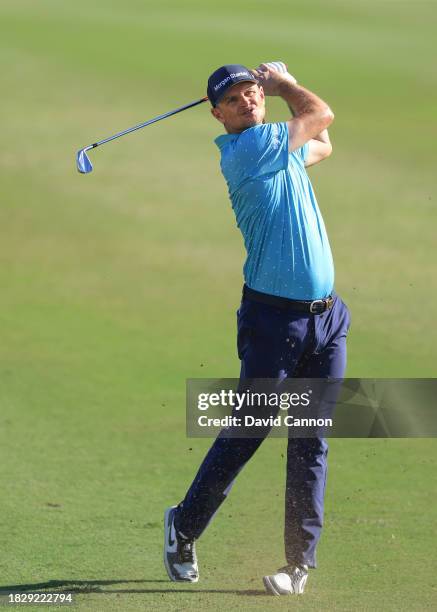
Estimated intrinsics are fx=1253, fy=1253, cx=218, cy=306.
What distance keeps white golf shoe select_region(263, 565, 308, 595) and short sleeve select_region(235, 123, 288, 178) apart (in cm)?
168

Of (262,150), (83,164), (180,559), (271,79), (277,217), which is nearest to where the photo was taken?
(262,150)

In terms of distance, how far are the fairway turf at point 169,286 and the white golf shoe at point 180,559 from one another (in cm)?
7

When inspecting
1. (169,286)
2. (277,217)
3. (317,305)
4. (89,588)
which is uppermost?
(277,217)

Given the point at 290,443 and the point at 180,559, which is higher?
the point at 290,443

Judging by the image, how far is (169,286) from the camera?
11008mm

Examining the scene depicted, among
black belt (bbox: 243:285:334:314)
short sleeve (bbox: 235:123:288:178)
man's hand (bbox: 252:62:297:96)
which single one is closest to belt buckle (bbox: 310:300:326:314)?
black belt (bbox: 243:285:334:314)

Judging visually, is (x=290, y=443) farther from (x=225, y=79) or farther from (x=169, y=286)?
(x=169, y=286)

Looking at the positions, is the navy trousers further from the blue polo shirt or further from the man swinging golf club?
the blue polo shirt

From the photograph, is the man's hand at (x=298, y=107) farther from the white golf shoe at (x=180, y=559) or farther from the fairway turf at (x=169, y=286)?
the fairway turf at (x=169, y=286)

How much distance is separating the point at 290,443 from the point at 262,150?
51.5 inches

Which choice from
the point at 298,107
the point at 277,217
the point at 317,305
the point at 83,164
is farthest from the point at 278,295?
the point at 83,164

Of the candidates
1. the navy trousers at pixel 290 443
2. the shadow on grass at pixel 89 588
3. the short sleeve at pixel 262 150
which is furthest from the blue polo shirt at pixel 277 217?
the shadow on grass at pixel 89 588

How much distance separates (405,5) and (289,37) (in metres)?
3.01

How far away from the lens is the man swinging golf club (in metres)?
5.25
